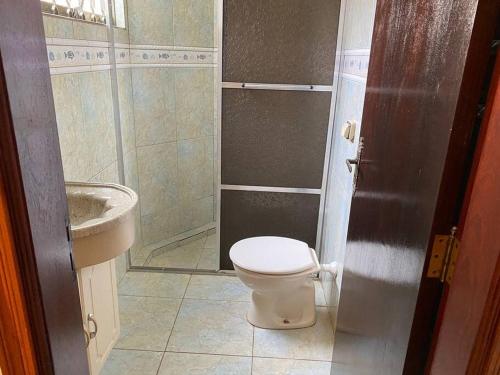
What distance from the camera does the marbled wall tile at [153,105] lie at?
2.54 m

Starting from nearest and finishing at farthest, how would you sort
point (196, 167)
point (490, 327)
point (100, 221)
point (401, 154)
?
point (490, 327) < point (401, 154) < point (100, 221) < point (196, 167)

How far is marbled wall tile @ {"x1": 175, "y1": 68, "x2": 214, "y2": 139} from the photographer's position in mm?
2756

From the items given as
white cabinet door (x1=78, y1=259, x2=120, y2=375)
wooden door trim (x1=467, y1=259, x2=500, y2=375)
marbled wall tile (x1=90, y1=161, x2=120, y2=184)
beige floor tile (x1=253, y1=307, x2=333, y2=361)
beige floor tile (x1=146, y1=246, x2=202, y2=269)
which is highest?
wooden door trim (x1=467, y1=259, x2=500, y2=375)

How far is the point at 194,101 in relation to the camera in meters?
2.84

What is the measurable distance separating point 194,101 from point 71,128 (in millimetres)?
1220

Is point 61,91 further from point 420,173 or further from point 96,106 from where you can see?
point 420,173

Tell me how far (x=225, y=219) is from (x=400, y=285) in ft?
5.56

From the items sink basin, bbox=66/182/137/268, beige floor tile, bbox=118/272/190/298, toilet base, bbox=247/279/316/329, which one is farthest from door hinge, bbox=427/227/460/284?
beige floor tile, bbox=118/272/190/298

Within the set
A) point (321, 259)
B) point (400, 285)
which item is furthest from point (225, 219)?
point (400, 285)

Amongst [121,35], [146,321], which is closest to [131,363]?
[146,321]

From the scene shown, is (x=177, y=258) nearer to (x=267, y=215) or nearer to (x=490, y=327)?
(x=267, y=215)

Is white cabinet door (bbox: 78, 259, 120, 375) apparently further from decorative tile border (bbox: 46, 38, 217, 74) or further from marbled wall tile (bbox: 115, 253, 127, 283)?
decorative tile border (bbox: 46, 38, 217, 74)

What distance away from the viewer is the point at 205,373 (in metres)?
1.82

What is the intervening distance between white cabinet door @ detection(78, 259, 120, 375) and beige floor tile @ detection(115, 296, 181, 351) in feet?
0.81
